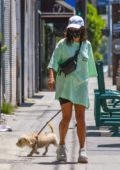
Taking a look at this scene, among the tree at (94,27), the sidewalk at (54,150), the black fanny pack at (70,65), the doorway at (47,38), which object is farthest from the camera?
the tree at (94,27)

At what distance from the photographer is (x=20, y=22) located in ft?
75.6

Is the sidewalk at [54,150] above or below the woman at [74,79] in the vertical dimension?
below

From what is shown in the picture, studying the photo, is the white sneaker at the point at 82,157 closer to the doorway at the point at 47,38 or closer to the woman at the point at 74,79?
the woman at the point at 74,79

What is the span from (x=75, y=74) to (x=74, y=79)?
0.23 feet

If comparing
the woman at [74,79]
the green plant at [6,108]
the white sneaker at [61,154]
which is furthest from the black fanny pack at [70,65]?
the green plant at [6,108]

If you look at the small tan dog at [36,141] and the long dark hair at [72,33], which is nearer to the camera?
the long dark hair at [72,33]

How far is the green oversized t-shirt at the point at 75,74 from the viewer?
35.2ft

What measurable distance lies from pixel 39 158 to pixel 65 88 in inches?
48.0

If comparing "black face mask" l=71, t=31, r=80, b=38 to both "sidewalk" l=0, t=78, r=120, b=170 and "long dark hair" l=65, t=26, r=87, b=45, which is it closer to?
"long dark hair" l=65, t=26, r=87, b=45

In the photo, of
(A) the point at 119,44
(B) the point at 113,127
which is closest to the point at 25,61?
(B) the point at 113,127

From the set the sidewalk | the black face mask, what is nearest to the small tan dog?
the sidewalk

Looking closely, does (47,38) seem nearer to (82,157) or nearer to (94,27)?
(82,157)

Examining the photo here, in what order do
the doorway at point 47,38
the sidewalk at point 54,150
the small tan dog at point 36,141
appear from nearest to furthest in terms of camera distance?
the sidewalk at point 54,150 → the small tan dog at point 36,141 → the doorway at point 47,38

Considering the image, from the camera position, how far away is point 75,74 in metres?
10.7
